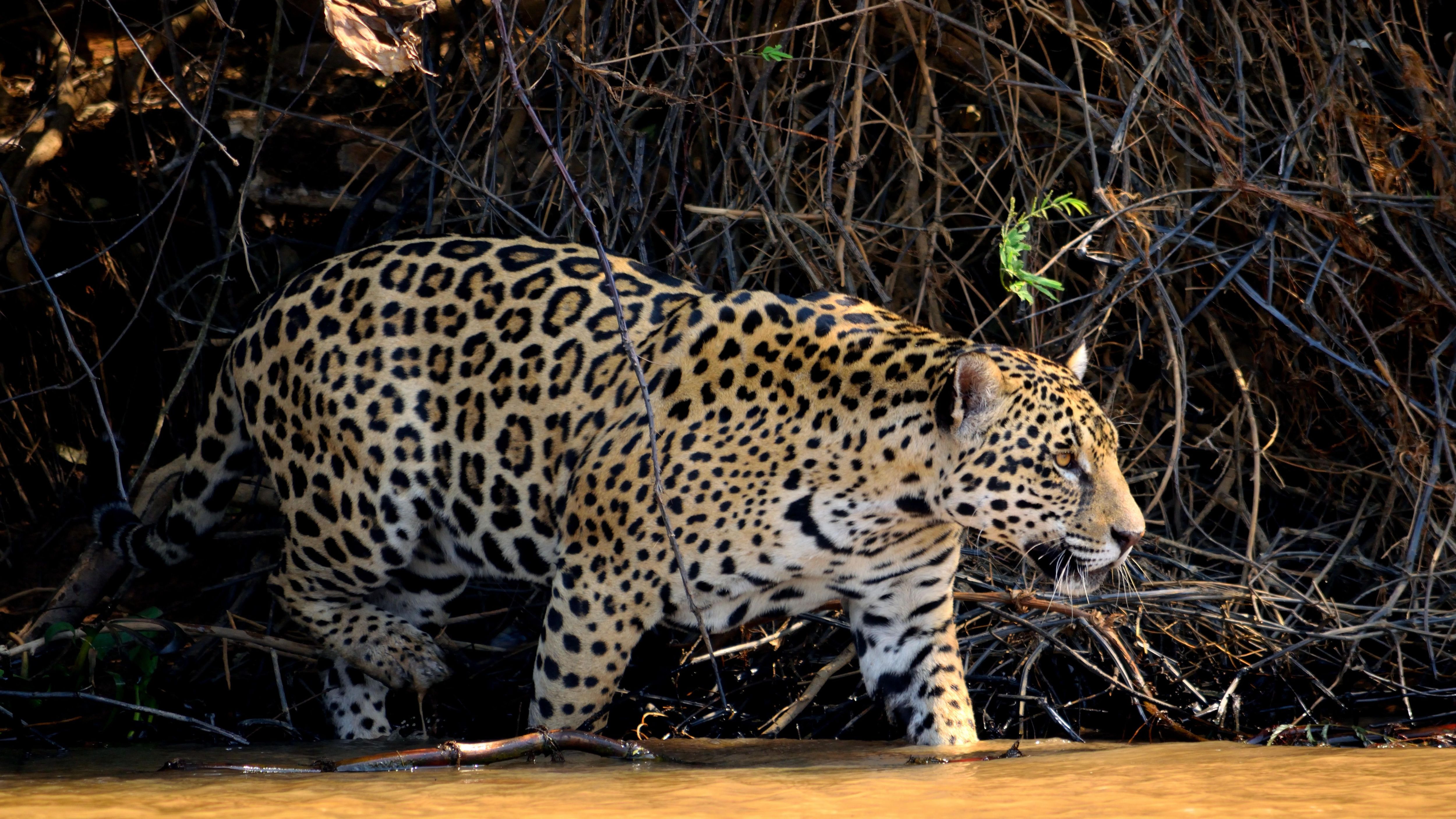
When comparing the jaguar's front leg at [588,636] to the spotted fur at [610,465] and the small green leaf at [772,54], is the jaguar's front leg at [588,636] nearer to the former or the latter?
the spotted fur at [610,465]

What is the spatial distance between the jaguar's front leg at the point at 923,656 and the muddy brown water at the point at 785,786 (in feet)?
0.62

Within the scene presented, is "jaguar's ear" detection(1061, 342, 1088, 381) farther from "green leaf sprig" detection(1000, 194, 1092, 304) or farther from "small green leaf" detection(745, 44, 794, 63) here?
"small green leaf" detection(745, 44, 794, 63)

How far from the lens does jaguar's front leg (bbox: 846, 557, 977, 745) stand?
4.67 m

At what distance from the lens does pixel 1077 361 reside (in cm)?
482

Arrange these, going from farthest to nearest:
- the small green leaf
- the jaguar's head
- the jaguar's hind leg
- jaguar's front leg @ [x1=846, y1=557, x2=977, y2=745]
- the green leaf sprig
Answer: the small green leaf → the jaguar's hind leg → the green leaf sprig → jaguar's front leg @ [x1=846, y1=557, x2=977, y2=745] → the jaguar's head

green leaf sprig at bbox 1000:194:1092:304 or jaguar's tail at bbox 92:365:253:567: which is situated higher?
green leaf sprig at bbox 1000:194:1092:304

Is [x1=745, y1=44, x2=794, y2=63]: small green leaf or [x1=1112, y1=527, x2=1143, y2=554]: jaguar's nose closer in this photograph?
[x1=1112, y1=527, x2=1143, y2=554]: jaguar's nose

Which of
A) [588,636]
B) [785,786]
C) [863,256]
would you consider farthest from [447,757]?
[863,256]

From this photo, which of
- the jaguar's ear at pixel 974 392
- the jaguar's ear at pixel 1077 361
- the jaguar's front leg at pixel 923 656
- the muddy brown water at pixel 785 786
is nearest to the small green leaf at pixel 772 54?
the jaguar's ear at pixel 1077 361

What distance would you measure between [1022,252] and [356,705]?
2985mm

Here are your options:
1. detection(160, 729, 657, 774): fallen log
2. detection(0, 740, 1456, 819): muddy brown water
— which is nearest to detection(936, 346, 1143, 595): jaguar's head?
detection(0, 740, 1456, 819): muddy brown water

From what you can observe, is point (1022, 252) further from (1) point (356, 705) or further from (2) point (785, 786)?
(1) point (356, 705)

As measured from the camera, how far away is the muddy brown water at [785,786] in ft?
10.8

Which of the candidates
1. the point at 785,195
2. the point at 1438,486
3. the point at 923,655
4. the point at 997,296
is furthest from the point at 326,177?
the point at 1438,486
